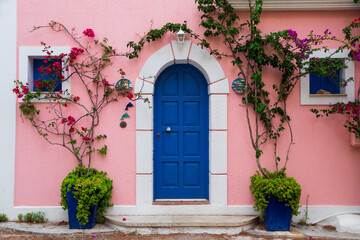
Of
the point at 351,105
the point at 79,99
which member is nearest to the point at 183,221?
the point at 79,99

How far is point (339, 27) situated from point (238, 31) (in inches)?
61.5

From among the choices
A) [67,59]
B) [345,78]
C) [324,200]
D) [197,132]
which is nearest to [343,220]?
[324,200]

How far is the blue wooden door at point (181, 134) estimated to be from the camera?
14.5ft

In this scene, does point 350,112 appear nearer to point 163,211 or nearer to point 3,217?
point 163,211

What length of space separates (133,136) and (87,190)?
1015 millimetres

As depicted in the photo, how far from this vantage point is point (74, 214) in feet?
12.4

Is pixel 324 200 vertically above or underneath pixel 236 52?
underneath

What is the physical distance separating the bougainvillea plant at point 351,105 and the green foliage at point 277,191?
3.68 feet

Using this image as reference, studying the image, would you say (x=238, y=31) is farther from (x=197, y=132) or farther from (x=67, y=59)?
(x=67, y=59)

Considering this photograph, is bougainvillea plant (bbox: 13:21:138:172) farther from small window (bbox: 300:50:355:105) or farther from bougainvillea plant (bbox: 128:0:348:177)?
small window (bbox: 300:50:355:105)

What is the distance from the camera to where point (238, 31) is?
4102mm

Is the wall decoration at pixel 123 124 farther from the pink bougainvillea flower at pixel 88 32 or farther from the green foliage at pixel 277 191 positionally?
the green foliage at pixel 277 191

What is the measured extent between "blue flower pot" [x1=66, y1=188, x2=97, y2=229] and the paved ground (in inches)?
2.7

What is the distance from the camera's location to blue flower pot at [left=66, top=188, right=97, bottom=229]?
12.3 ft
